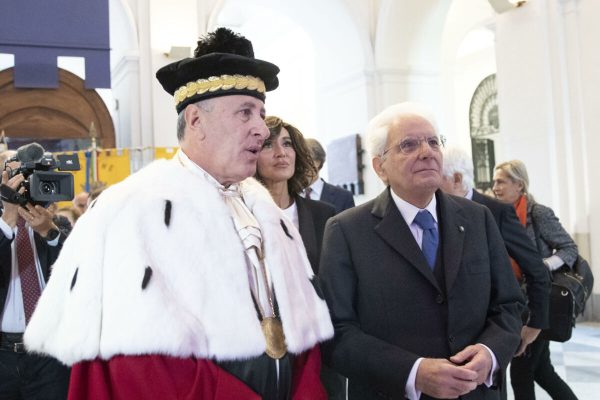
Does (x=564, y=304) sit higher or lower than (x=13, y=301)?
lower

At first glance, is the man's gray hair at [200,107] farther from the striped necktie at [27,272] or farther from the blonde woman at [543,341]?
the blonde woman at [543,341]

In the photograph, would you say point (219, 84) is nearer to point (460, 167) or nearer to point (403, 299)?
point (403, 299)

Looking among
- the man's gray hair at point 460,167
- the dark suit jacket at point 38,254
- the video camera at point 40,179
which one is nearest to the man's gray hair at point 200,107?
the video camera at point 40,179

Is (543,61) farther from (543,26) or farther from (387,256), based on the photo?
(387,256)

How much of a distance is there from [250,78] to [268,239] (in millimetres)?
458

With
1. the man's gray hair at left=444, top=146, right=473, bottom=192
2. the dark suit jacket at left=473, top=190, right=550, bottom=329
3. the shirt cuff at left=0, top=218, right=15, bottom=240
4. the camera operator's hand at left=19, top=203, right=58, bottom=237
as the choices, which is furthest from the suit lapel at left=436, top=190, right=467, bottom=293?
the shirt cuff at left=0, top=218, right=15, bottom=240

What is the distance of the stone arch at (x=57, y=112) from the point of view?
26.9 feet

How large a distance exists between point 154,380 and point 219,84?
0.80 metres

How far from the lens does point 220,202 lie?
1.78 meters

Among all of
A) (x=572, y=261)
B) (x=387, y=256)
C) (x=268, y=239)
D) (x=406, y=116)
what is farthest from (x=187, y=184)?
(x=572, y=261)

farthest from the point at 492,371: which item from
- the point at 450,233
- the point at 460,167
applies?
the point at 460,167

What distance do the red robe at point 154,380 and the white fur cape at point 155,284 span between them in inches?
1.4

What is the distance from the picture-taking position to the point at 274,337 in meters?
1.76

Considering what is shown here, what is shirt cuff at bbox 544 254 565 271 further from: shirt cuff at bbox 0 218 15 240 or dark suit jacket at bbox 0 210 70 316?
shirt cuff at bbox 0 218 15 240
